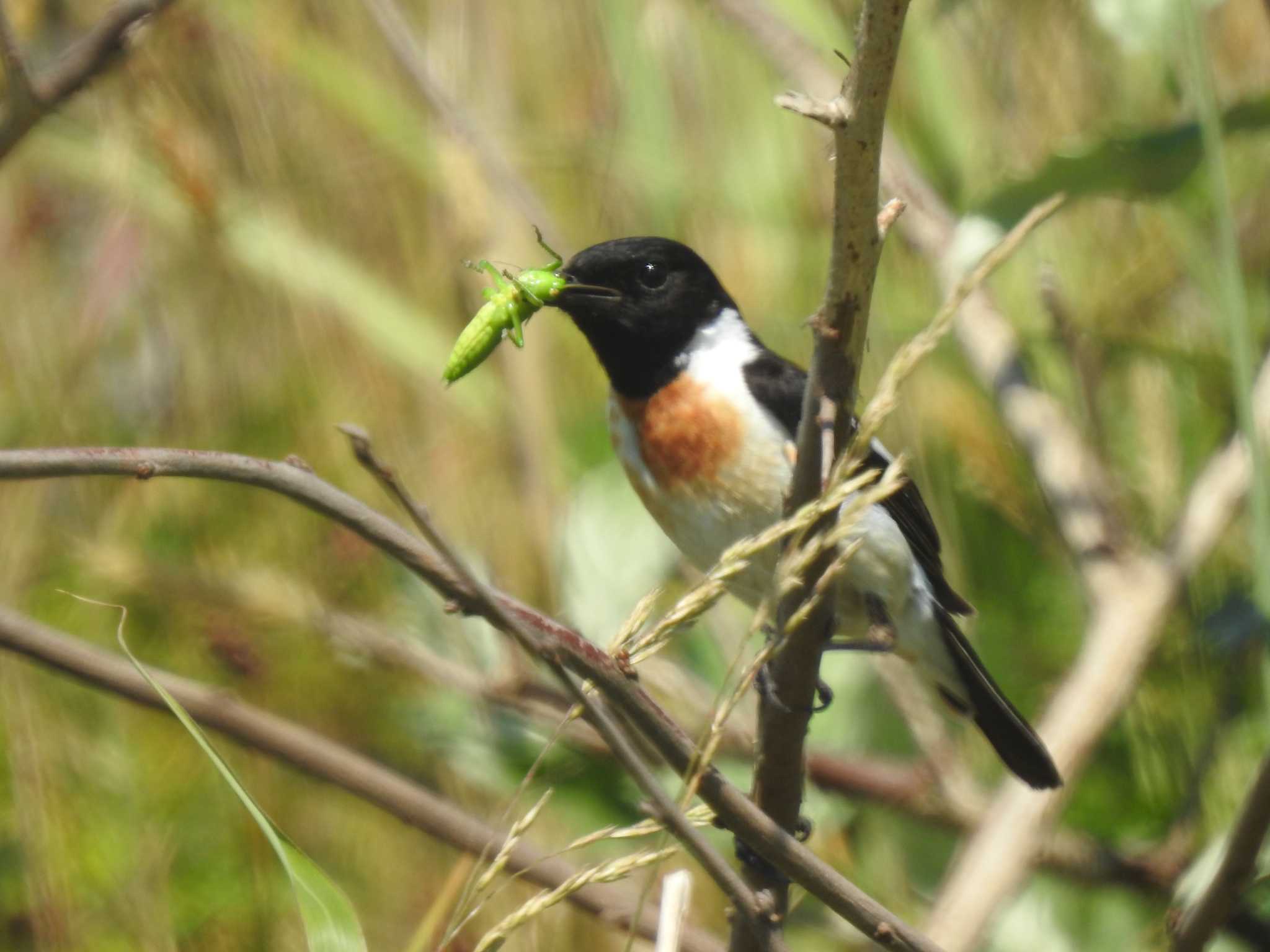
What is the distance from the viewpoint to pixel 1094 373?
2.66 meters

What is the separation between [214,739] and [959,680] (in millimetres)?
1328

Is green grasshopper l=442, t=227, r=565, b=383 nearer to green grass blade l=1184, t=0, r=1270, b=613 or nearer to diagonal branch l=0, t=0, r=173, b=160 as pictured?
diagonal branch l=0, t=0, r=173, b=160

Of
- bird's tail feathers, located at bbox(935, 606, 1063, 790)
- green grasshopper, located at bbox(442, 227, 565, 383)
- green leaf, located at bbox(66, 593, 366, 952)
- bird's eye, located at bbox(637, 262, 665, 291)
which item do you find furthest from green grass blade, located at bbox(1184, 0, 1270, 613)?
bird's eye, located at bbox(637, 262, 665, 291)

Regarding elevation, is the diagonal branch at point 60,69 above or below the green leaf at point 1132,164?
above

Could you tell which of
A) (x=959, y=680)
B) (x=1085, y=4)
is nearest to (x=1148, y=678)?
(x=959, y=680)

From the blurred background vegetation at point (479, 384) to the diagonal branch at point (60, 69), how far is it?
1.15 metres

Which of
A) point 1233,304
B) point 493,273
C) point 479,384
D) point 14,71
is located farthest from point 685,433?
point 14,71

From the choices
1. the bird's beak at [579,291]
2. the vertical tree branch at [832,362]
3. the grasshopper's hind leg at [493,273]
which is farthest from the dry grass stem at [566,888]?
the bird's beak at [579,291]

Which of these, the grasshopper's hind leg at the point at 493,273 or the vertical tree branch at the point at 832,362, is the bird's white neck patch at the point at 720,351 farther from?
the vertical tree branch at the point at 832,362

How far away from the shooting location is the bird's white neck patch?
2301mm

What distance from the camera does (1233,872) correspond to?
1.46 meters

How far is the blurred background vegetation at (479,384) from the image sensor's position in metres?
2.60

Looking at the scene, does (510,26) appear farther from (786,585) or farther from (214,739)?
(786,585)

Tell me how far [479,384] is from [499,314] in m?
1.45
